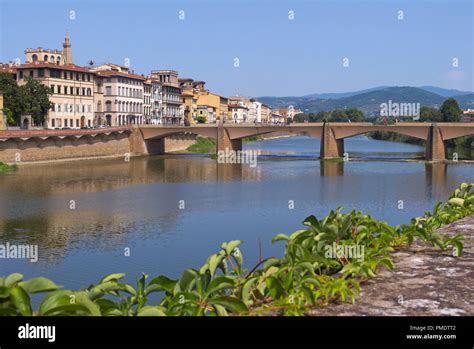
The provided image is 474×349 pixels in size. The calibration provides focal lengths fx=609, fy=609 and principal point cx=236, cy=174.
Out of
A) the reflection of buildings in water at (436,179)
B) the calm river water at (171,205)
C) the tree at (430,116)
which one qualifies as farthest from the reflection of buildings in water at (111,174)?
the tree at (430,116)

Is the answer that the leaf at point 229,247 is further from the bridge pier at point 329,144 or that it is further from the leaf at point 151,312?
the bridge pier at point 329,144

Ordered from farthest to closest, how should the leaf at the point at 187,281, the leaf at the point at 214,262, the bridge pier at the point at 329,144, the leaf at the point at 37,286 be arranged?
the bridge pier at the point at 329,144
the leaf at the point at 214,262
the leaf at the point at 187,281
the leaf at the point at 37,286

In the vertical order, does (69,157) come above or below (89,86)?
below

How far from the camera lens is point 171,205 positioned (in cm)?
3119

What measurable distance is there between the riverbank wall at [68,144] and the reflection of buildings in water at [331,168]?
23.0 m

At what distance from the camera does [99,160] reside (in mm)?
64125

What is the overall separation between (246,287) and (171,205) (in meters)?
27.6

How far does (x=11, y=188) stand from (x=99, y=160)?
26.8 meters

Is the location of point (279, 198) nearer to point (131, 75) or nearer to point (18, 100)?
point (18, 100)

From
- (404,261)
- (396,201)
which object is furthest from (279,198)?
(404,261)

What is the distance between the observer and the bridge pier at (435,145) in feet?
205

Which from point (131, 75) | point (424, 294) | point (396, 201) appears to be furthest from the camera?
point (131, 75)

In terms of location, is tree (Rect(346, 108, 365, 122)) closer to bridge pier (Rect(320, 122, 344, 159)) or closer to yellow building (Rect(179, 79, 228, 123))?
yellow building (Rect(179, 79, 228, 123))

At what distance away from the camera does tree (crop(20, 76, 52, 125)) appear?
205 feet
